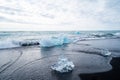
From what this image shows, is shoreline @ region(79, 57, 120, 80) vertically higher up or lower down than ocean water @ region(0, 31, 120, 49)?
higher up

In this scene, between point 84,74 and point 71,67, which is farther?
point 71,67

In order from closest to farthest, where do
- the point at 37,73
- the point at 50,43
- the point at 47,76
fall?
the point at 47,76 → the point at 37,73 → the point at 50,43

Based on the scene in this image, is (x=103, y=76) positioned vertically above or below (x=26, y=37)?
above

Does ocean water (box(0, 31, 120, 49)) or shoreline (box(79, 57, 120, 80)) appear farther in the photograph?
ocean water (box(0, 31, 120, 49))

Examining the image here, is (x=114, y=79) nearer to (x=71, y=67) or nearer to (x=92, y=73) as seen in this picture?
A: (x=92, y=73)

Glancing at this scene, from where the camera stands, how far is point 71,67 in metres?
8.70

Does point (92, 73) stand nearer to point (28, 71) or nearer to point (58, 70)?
point (58, 70)

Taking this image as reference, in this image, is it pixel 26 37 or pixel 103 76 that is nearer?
pixel 103 76

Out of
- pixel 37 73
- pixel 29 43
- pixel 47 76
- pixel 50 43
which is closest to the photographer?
pixel 47 76

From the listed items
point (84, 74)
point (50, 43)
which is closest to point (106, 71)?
point (84, 74)

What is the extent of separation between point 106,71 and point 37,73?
5.37 meters

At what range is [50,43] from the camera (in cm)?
2212

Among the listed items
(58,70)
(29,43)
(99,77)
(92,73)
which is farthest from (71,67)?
(29,43)

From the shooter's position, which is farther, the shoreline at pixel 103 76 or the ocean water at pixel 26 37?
the ocean water at pixel 26 37
